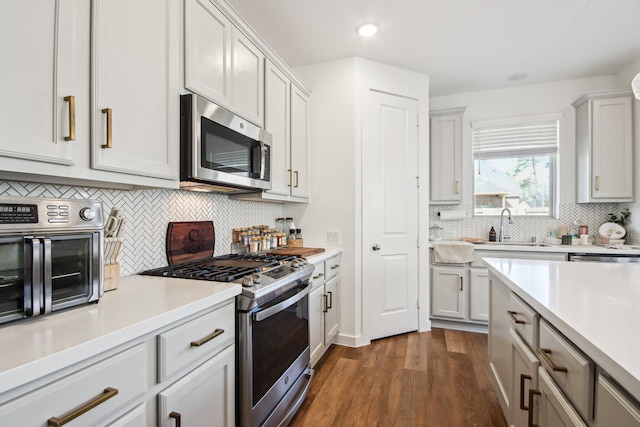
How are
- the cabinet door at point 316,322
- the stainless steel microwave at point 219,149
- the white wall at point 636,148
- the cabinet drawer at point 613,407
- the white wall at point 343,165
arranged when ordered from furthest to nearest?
1. the white wall at point 636,148
2. the white wall at point 343,165
3. the cabinet door at point 316,322
4. the stainless steel microwave at point 219,149
5. the cabinet drawer at point 613,407

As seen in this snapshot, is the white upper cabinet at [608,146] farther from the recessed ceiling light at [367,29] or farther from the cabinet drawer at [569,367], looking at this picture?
the cabinet drawer at [569,367]

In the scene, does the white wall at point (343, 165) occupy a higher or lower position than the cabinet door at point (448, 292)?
higher

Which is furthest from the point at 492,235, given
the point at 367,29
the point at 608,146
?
the point at 367,29

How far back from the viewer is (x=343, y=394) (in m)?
2.09

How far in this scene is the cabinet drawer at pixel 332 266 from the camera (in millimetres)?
2550

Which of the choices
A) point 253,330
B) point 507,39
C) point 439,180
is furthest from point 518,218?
point 253,330

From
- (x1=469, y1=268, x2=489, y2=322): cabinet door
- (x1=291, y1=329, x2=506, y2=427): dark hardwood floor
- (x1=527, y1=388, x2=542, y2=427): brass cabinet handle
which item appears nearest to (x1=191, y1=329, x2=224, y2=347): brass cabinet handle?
(x1=291, y1=329, x2=506, y2=427): dark hardwood floor

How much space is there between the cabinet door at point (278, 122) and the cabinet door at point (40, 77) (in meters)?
1.30

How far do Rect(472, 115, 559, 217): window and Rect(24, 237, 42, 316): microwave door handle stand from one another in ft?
13.2

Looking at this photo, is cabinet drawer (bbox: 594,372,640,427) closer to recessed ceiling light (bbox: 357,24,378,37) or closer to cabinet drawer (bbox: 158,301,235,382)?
cabinet drawer (bbox: 158,301,235,382)

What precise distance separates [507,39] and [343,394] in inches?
125

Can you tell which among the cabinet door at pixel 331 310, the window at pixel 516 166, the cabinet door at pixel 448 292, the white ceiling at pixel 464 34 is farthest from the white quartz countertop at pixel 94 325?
the window at pixel 516 166

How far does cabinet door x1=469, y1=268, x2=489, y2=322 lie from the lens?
3.21 m

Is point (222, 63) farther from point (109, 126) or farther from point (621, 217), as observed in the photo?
point (621, 217)
